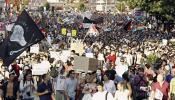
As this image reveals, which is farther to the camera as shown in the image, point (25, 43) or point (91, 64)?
point (91, 64)

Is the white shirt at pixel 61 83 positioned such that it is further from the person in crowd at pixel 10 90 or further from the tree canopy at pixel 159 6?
the tree canopy at pixel 159 6

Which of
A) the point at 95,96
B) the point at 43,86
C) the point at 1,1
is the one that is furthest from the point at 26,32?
the point at 1,1

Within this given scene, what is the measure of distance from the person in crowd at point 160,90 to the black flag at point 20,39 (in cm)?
288

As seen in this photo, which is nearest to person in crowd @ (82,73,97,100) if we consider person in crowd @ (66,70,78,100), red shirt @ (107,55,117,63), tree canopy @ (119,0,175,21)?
person in crowd @ (66,70,78,100)

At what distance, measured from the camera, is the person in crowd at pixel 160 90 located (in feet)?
46.0

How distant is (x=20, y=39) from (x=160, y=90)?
339cm

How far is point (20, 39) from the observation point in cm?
1512

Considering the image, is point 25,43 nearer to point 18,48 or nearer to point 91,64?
point 18,48

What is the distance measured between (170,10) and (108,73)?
37541mm

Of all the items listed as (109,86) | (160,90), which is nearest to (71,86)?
(109,86)

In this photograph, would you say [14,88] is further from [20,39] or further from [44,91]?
[20,39]

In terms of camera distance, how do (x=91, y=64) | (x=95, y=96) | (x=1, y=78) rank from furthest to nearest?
(x=91, y=64) → (x=1, y=78) → (x=95, y=96)

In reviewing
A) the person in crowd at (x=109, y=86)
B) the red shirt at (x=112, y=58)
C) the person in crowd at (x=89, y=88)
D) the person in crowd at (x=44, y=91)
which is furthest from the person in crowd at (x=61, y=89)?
the red shirt at (x=112, y=58)

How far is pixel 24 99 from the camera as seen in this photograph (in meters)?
15.0
